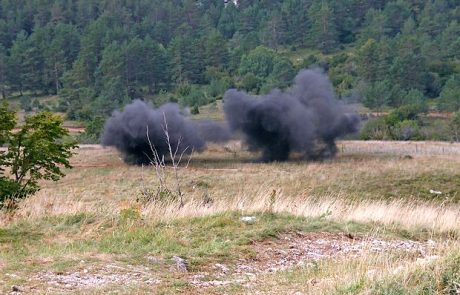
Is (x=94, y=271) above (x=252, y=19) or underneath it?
underneath

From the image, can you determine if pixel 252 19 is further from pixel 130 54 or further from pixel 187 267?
pixel 187 267

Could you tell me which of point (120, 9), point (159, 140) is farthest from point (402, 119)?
point (120, 9)

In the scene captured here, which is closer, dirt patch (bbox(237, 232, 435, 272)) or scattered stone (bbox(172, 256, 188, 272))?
scattered stone (bbox(172, 256, 188, 272))

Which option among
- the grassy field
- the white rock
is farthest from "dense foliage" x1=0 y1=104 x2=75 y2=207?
the white rock

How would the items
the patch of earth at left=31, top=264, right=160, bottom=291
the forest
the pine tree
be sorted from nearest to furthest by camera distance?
1. the patch of earth at left=31, top=264, right=160, bottom=291
2. the forest
3. the pine tree

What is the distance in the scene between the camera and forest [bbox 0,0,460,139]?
77.8 metres

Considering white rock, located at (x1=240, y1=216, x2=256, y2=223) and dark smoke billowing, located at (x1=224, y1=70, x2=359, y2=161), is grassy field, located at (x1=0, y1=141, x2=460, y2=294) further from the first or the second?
dark smoke billowing, located at (x1=224, y1=70, x2=359, y2=161)

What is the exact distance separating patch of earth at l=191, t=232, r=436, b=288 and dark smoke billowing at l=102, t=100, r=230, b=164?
103ft

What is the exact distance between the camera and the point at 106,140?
44.3 meters

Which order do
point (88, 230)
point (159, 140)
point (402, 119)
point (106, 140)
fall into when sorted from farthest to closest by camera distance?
point (402, 119) < point (106, 140) < point (159, 140) < point (88, 230)

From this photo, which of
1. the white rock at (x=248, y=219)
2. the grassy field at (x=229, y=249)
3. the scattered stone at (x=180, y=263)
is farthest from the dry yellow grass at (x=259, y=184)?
the scattered stone at (x=180, y=263)

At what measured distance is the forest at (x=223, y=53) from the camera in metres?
77.8

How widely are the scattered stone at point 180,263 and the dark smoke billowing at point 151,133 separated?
32605mm

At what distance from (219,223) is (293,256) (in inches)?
55.7
